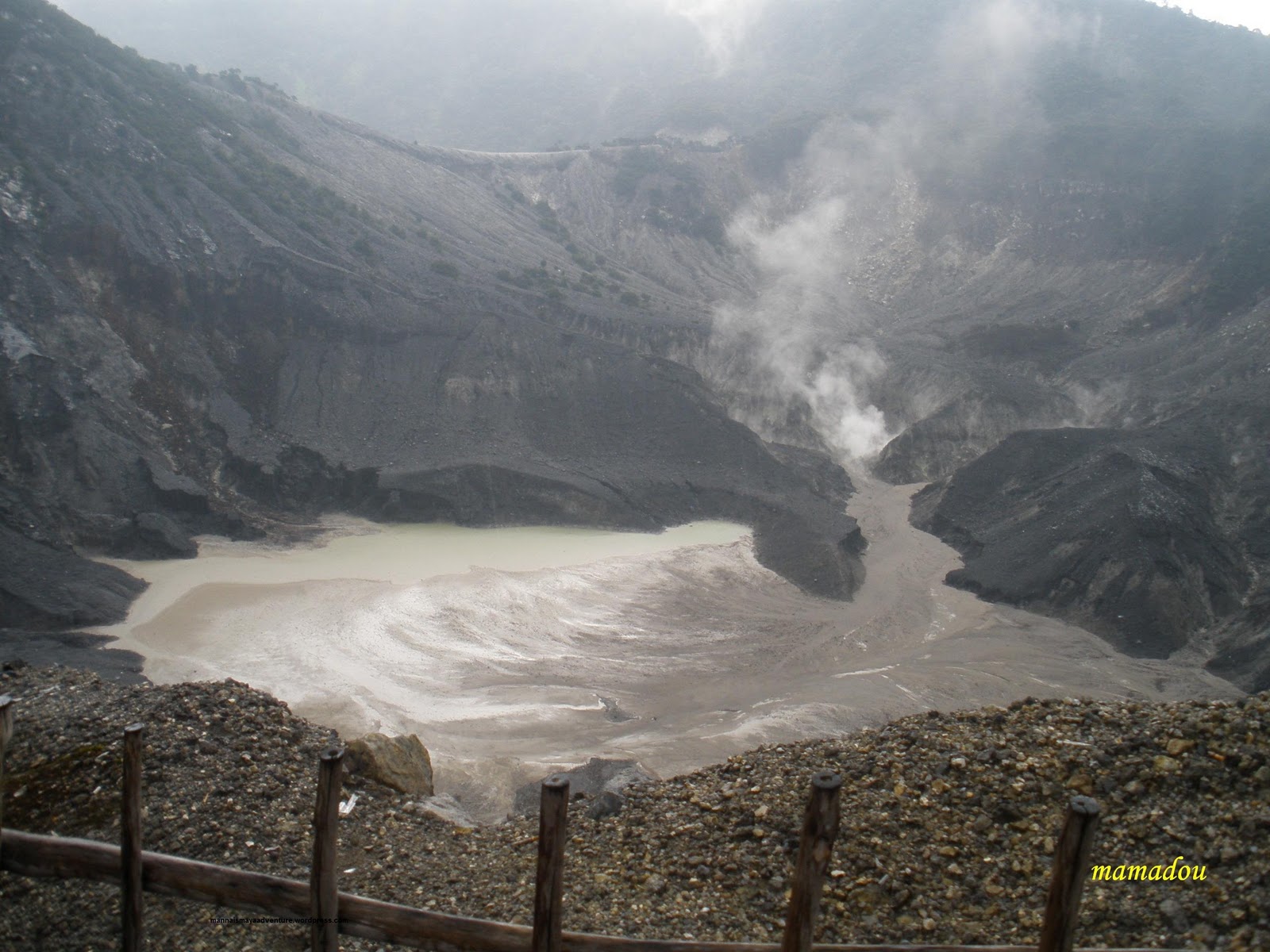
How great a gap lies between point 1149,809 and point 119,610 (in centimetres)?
2143

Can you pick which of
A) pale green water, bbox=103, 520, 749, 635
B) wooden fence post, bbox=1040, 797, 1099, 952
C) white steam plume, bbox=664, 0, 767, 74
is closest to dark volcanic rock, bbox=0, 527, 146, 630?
pale green water, bbox=103, 520, 749, 635

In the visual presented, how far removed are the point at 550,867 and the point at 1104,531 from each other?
2686cm

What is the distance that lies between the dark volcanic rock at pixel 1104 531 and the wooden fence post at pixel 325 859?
2380 centimetres

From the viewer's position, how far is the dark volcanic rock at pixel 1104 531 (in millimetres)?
25062

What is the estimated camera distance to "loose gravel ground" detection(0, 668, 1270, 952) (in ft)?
19.2

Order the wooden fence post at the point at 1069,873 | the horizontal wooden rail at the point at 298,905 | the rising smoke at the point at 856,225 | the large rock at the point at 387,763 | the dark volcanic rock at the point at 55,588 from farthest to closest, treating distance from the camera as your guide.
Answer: the rising smoke at the point at 856,225 → the dark volcanic rock at the point at 55,588 → the large rock at the point at 387,763 → the horizontal wooden rail at the point at 298,905 → the wooden fence post at the point at 1069,873

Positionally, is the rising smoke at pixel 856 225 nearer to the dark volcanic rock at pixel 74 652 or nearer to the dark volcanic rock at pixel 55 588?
the dark volcanic rock at pixel 55 588

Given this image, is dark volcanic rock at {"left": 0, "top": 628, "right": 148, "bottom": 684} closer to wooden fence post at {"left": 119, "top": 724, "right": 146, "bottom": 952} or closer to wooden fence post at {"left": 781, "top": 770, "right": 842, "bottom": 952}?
wooden fence post at {"left": 119, "top": 724, "right": 146, "bottom": 952}

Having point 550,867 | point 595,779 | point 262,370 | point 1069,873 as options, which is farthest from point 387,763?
point 262,370

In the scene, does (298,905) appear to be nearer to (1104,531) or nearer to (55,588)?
(55,588)

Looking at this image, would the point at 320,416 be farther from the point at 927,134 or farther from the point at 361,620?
the point at 927,134

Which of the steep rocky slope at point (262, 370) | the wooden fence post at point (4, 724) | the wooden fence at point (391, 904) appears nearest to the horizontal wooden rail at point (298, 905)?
the wooden fence at point (391, 904)

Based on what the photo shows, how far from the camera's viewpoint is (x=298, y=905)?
4.84 m

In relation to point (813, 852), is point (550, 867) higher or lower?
lower
